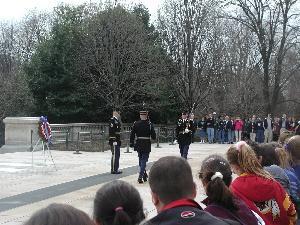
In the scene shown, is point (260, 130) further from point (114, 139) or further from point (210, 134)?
point (114, 139)

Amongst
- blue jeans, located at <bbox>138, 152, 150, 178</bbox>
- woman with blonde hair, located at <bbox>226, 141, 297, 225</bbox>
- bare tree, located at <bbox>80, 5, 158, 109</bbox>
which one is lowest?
blue jeans, located at <bbox>138, 152, 150, 178</bbox>

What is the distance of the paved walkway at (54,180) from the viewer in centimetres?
1073

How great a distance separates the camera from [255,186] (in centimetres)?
479

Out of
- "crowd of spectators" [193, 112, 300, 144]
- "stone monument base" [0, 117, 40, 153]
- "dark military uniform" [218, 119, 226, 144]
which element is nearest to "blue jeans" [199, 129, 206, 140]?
"crowd of spectators" [193, 112, 300, 144]

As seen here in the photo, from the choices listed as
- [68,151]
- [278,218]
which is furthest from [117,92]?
[278,218]

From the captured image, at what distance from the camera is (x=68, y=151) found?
24.7 meters

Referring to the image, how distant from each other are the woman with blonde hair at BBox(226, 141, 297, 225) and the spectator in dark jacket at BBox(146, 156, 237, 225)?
1535mm

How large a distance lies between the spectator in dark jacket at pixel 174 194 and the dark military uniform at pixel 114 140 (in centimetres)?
1243

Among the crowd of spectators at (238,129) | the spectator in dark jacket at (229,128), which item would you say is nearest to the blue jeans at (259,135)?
the crowd of spectators at (238,129)

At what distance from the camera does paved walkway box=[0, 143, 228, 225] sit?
1073cm

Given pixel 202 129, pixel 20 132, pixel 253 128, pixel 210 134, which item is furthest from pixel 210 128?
pixel 20 132

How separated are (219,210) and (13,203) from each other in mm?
8057

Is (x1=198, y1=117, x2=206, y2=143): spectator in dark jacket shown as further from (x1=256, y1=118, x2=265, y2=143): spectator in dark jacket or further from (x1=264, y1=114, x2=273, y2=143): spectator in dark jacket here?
(x1=264, y1=114, x2=273, y2=143): spectator in dark jacket

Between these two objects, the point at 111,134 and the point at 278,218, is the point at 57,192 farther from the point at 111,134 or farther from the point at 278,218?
the point at 278,218
